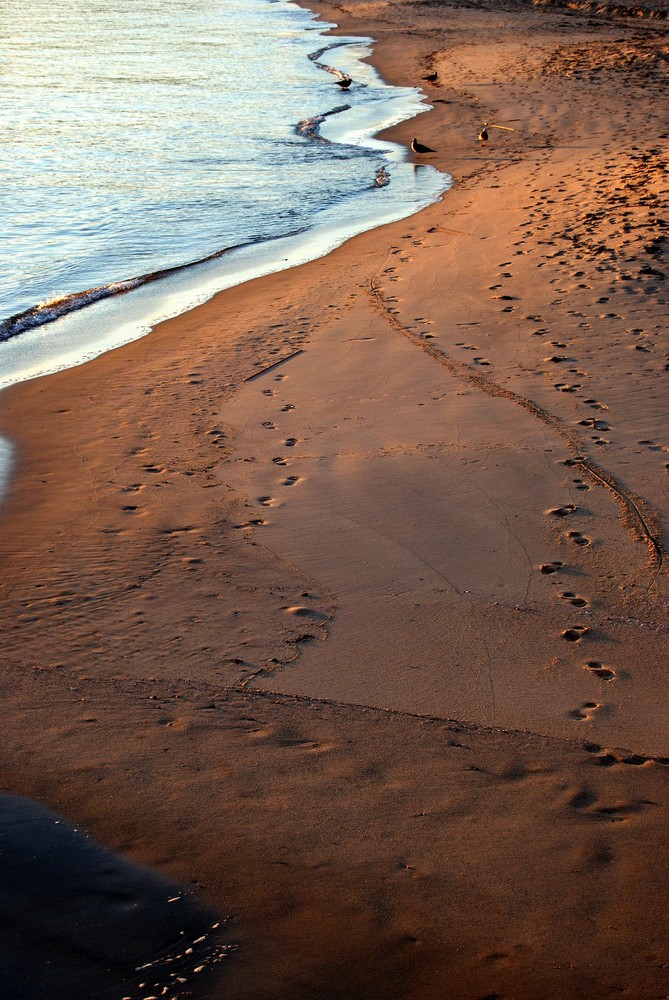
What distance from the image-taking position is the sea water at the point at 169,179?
34.7ft

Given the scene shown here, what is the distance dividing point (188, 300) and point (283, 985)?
351 inches

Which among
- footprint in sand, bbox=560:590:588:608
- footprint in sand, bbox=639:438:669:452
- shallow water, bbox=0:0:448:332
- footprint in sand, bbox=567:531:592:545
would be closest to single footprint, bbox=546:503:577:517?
footprint in sand, bbox=567:531:592:545

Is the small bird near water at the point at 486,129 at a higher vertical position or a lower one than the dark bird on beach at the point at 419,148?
higher

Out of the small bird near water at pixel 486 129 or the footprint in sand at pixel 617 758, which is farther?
the small bird near water at pixel 486 129

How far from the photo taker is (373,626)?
4324mm

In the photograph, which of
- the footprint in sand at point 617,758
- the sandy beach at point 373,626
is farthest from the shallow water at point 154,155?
the footprint in sand at point 617,758

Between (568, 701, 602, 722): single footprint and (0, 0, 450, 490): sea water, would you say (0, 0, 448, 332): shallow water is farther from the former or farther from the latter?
(568, 701, 602, 722): single footprint

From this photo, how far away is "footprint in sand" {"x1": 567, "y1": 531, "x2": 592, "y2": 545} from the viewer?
4.87 meters

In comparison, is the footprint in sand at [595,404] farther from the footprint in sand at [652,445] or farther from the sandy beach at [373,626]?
the footprint in sand at [652,445]

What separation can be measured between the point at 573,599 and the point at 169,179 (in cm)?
1392

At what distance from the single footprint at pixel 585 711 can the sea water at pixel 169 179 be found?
21.3ft

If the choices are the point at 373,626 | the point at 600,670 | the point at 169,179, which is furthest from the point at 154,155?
the point at 600,670

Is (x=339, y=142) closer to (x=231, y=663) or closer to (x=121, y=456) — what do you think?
(x=121, y=456)

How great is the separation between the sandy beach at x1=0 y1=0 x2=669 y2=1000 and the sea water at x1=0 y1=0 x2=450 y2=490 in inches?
74.2
